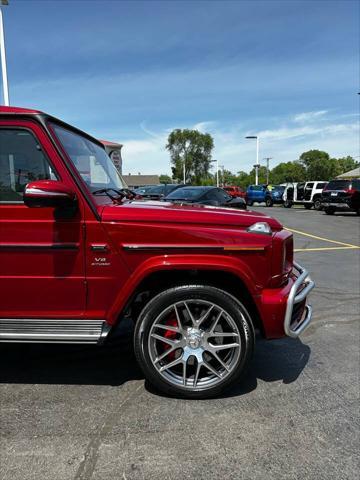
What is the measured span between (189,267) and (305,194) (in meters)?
25.3

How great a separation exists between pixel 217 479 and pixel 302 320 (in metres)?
1.45

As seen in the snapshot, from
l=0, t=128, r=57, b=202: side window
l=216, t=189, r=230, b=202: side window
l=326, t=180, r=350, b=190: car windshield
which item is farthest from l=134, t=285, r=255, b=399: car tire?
l=326, t=180, r=350, b=190: car windshield

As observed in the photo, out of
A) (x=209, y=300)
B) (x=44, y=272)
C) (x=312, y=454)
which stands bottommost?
(x=312, y=454)

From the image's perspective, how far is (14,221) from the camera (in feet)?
9.10

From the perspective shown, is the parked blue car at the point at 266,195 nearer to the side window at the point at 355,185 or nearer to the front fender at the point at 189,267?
the side window at the point at 355,185

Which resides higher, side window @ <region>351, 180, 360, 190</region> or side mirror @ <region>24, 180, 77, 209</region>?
side window @ <region>351, 180, 360, 190</region>

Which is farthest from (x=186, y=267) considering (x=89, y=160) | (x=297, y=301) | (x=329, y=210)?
(x=329, y=210)

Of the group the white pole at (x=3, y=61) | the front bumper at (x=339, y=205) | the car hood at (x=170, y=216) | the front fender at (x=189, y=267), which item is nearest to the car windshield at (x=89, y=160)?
the car hood at (x=170, y=216)

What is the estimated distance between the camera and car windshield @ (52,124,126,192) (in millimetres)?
3033

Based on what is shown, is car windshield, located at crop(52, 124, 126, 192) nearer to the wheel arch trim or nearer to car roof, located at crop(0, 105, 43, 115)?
car roof, located at crop(0, 105, 43, 115)

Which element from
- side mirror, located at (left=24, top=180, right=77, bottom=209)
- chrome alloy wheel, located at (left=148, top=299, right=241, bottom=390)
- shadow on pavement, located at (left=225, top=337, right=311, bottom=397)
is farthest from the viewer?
shadow on pavement, located at (left=225, top=337, right=311, bottom=397)

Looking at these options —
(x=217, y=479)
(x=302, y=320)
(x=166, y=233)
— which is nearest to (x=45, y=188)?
(x=166, y=233)

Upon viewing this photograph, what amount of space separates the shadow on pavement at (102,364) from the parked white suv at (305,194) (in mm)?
22405

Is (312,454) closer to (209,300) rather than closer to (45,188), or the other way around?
(209,300)
